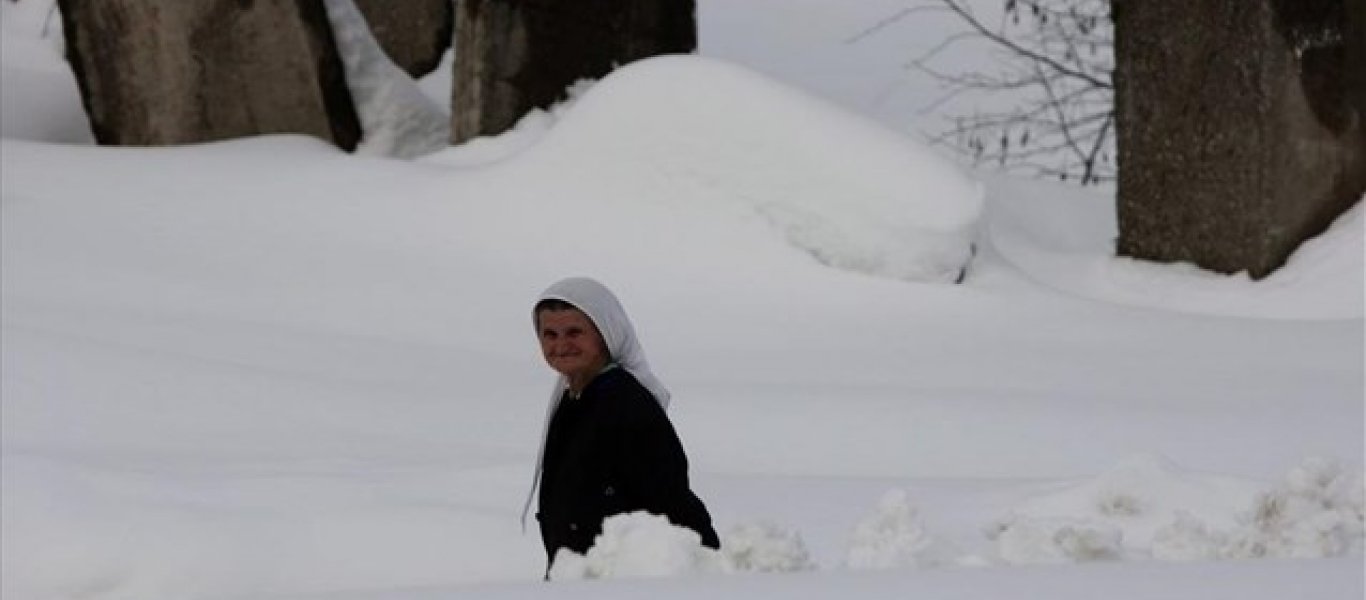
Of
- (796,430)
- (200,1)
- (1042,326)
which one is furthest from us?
(200,1)

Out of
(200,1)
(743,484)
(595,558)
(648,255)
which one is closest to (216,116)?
(200,1)

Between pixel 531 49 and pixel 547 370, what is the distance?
2138mm

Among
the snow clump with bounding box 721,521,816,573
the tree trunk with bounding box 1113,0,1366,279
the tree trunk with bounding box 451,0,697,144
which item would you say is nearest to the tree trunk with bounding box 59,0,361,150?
the tree trunk with bounding box 451,0,697,144

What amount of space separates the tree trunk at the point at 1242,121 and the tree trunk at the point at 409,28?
3.85 meters

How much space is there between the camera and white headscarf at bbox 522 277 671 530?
4.75m

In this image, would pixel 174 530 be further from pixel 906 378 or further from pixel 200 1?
pixel 200 1

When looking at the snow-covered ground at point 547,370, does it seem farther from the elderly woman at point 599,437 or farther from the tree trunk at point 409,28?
the tree trunk at point 409,28

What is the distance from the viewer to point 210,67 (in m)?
10.7

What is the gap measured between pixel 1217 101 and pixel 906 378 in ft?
5.73

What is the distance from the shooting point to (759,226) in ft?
31.7

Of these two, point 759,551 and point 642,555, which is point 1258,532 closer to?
point 759,551

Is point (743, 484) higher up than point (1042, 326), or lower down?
higher up

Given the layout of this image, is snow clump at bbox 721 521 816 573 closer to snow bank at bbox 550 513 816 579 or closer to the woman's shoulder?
snow bank at bbox 550 513 816 579

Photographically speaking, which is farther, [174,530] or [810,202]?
[810,202]
